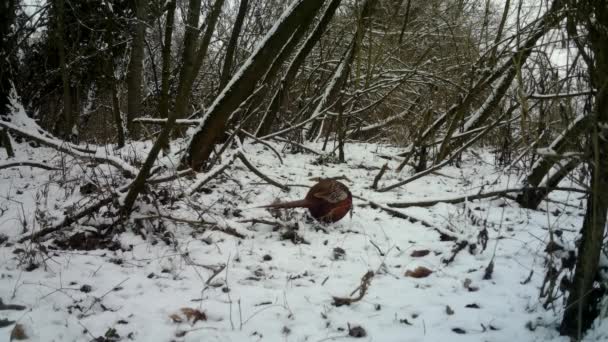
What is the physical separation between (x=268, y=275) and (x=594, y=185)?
1614 mm

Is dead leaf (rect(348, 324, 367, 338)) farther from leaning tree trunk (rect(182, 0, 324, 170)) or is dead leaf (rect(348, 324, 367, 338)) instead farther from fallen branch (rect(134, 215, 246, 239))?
leaning tree trunk (rect(182, 0, 324, 170))

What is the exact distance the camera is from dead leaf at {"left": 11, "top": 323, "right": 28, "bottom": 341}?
1.59 metres

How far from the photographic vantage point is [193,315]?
1.86m

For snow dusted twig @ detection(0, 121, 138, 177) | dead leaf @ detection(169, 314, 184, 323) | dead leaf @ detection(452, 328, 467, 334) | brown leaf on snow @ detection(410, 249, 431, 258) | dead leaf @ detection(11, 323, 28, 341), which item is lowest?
dead leaf @ detection(11, 323, 28, 341)

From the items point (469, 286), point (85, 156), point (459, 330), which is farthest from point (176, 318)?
point (85, 156)

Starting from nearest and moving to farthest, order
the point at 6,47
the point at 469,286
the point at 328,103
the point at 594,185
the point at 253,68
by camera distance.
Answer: the point at 594,185, the point at 469,286, the point at 253,68, the point at 6,47, the point at 328,103

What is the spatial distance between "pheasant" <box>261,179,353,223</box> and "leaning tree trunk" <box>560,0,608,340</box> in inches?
66.6

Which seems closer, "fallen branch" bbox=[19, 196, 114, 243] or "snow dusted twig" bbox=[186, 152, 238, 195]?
"fallen branch" bbox=[19, 196, 114, 243]

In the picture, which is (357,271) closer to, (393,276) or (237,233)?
(393,276)

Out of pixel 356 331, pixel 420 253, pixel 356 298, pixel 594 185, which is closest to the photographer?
pixel 594 185

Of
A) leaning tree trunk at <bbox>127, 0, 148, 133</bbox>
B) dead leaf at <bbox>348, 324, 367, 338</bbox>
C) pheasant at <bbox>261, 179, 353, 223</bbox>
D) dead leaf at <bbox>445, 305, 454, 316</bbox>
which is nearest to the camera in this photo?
dead leaf at <bbox>348, 324, 367, 338</bbox>

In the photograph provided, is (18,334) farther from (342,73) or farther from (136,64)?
(342,73)

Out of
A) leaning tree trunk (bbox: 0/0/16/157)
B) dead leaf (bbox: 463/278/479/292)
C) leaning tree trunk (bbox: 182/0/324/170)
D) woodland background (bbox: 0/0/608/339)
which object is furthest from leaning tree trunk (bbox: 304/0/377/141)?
leaning tree trunk (bbox: 0/0/16/157)

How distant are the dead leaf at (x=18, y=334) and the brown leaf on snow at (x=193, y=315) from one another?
2.00 feet
